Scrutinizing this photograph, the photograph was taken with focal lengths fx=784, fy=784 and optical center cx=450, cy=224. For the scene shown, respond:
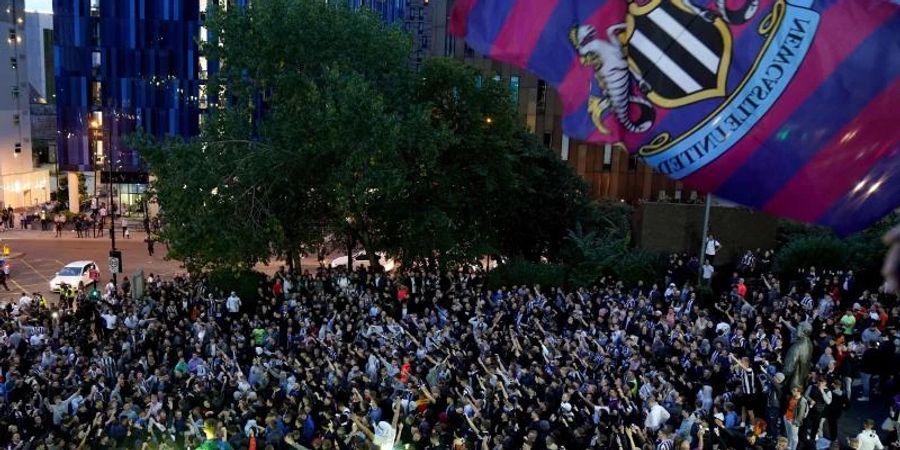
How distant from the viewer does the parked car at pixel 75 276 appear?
101ft

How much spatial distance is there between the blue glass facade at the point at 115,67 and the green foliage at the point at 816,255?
144 ft

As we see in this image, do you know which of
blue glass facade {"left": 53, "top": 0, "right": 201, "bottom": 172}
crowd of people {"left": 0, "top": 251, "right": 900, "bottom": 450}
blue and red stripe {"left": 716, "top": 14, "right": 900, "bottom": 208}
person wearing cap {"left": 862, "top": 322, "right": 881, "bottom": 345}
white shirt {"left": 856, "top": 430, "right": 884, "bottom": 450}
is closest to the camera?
blue and red stripe {"left": 716, "top": 14, "right": 900, "bottom": 208}

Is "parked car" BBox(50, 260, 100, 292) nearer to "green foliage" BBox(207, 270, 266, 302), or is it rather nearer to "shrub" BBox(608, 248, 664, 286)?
"green foliage" BBox(207, 270, 266, 302)

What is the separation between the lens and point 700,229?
26.8 m

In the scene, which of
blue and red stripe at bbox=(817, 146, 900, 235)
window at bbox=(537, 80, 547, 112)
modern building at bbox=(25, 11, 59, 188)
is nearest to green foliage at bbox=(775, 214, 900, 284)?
blue and red stripe at bbox=(817, 146, 900, 235)

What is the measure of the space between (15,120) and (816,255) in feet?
179

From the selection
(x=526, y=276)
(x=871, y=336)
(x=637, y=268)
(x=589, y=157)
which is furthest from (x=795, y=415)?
(x=589, y=157)

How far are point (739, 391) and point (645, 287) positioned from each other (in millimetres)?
9874

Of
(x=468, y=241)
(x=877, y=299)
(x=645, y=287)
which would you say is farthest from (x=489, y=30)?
(x=468, y=241)

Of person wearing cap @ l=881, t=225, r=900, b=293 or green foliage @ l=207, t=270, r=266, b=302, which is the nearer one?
person wearing cap @ l=881, t=225, r=900, b=293

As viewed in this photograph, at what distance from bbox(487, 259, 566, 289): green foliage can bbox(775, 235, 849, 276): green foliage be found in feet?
21.2

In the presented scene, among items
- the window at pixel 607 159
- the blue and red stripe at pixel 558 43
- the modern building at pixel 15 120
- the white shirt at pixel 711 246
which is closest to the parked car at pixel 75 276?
the white shirt at pixel 711 246

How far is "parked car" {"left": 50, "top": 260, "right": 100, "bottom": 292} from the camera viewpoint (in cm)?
3081

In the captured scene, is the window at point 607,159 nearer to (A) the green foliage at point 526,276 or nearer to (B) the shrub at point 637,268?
(B) the shrub at point 637,268
